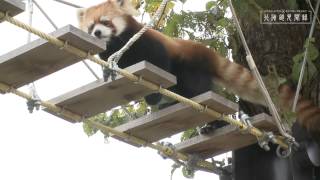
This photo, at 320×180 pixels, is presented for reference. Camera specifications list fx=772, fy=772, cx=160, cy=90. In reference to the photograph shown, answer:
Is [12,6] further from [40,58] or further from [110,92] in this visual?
[110,92]

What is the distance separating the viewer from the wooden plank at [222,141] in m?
5.12

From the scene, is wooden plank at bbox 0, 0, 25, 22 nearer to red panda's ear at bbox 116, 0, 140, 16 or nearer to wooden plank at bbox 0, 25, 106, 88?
wooden plank at bbox 0, 25, 106, 88

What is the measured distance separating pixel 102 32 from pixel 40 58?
Answer: 201 centimetres

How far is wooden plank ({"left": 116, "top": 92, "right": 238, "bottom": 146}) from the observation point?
4871mm

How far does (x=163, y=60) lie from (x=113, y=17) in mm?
681

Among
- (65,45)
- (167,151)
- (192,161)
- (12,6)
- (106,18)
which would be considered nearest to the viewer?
(12,6)

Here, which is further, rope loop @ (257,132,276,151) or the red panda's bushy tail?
the red panda's bushy tail

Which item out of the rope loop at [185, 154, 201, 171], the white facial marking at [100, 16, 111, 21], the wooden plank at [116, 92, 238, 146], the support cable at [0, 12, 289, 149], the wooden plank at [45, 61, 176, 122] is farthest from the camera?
the white facial marking at [100, 16, 111, 21]

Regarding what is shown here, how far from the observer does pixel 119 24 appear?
20.9ft

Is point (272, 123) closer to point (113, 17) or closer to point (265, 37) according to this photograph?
point (265, 37)

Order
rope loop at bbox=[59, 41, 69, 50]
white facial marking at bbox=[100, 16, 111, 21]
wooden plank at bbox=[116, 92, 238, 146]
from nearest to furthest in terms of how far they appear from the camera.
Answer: rope loop at bbox=[59, 41, 69, 50] < wooden plank at bbox=[116, 92, 238, 146] < white facial marking at bbox=[100, 16, 111, 21]

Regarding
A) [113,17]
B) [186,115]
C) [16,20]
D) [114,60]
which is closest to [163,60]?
[113,17]

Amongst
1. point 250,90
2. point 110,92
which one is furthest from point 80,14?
point 110,92

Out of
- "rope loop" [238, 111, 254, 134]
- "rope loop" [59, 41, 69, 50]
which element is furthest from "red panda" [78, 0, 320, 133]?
"rope loop" [59, 41, 69, 50]
